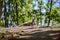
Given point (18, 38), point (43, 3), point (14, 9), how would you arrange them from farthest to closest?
point (43, 3) → point (14, 9) → point (18, 38)

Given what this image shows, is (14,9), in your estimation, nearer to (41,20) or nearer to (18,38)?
(41,20)

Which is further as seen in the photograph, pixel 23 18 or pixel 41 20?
pixel 41 20

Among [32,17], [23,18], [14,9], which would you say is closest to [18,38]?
[14,9]

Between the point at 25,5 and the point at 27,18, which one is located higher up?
the point at 25,5

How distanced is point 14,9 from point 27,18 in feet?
16.3

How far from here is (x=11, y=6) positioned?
86.1ft

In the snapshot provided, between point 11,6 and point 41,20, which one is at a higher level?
point 11,6

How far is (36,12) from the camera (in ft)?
97.1

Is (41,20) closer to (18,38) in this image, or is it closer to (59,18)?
(59,18)

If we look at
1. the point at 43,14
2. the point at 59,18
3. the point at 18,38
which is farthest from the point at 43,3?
the point at 18,38

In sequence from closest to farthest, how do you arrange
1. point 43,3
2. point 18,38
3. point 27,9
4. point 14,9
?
point 18,38, point 14,9, point 27,9, point 43,3

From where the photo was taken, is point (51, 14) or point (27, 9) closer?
point (51, 14)

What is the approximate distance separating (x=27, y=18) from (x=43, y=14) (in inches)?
123

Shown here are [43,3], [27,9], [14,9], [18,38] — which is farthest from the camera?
[43,3]
